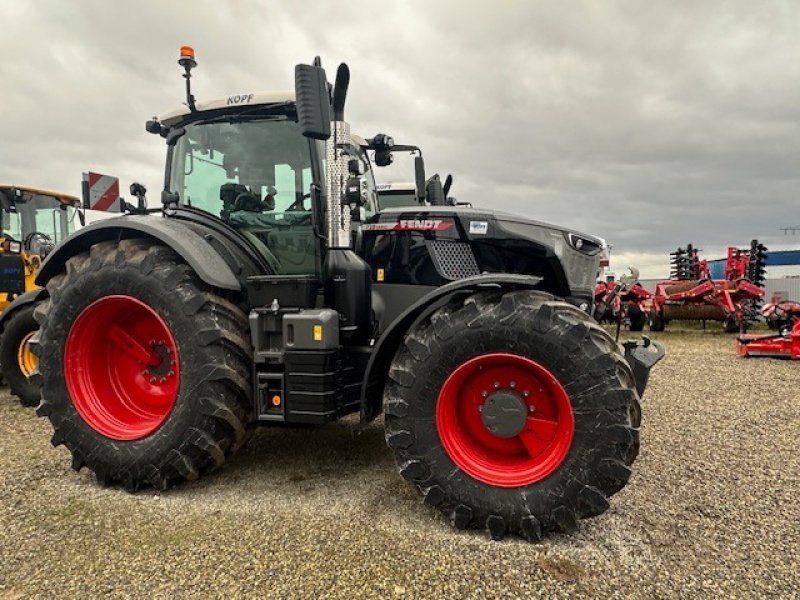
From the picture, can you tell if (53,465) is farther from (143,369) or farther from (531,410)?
(531,410)

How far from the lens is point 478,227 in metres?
3.41

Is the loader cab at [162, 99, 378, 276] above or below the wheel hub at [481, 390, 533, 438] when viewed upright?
above

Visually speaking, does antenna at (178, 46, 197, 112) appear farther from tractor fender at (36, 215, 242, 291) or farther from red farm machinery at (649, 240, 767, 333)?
red farm machinery at (649, 240, 767, 333)

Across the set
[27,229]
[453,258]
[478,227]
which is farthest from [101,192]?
[27,229]

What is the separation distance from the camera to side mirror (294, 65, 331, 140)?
2.78m

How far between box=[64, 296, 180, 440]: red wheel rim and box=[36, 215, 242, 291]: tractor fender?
46cm

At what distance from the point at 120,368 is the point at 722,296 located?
43.4 ft

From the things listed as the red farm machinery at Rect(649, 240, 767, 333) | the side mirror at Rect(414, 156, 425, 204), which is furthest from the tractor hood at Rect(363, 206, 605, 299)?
the red farm machinery at Rect(649, 240, 767, 333)

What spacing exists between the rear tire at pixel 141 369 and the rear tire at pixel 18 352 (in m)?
2.49

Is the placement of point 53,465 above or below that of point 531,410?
below

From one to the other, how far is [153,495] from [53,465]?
110 centimetres

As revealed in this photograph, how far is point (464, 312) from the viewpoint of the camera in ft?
9.21

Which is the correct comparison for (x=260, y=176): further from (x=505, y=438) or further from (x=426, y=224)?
(x=505, y=438)

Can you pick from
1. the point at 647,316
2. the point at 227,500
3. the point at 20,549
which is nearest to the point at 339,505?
the point at 227,500
